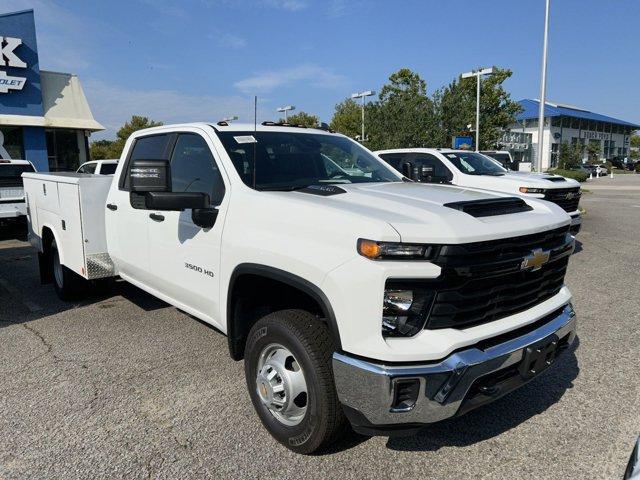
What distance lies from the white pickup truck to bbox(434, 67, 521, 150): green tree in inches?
1285

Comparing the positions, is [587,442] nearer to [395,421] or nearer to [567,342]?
[567,342]

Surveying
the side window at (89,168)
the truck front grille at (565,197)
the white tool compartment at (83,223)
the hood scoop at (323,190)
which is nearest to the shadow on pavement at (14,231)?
the side window at (89,168)

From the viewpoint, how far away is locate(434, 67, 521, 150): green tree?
34750mm

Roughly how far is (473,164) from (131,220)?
8.02 metres

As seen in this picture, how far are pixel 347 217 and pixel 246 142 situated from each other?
1417 mm

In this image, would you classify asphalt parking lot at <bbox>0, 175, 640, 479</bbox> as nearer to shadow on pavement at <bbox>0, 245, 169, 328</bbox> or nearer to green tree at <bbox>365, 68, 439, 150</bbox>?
shadow on pavement at <bbox>0, 245, 169, 328</bbox>

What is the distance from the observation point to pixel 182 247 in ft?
12.2

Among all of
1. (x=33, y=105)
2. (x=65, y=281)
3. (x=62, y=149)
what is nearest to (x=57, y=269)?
(x=65, y=281)

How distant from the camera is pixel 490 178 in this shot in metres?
9.72

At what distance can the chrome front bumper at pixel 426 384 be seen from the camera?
2305mm

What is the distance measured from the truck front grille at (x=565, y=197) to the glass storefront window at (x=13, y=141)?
19.7 meters

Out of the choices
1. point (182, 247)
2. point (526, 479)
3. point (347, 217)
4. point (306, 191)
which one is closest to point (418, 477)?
point (526, 479)

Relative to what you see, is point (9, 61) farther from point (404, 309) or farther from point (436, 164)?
point (404, 309)

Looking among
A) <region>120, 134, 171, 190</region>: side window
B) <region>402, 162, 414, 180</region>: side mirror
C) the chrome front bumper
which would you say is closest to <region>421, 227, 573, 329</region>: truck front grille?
the chrome front bumper
